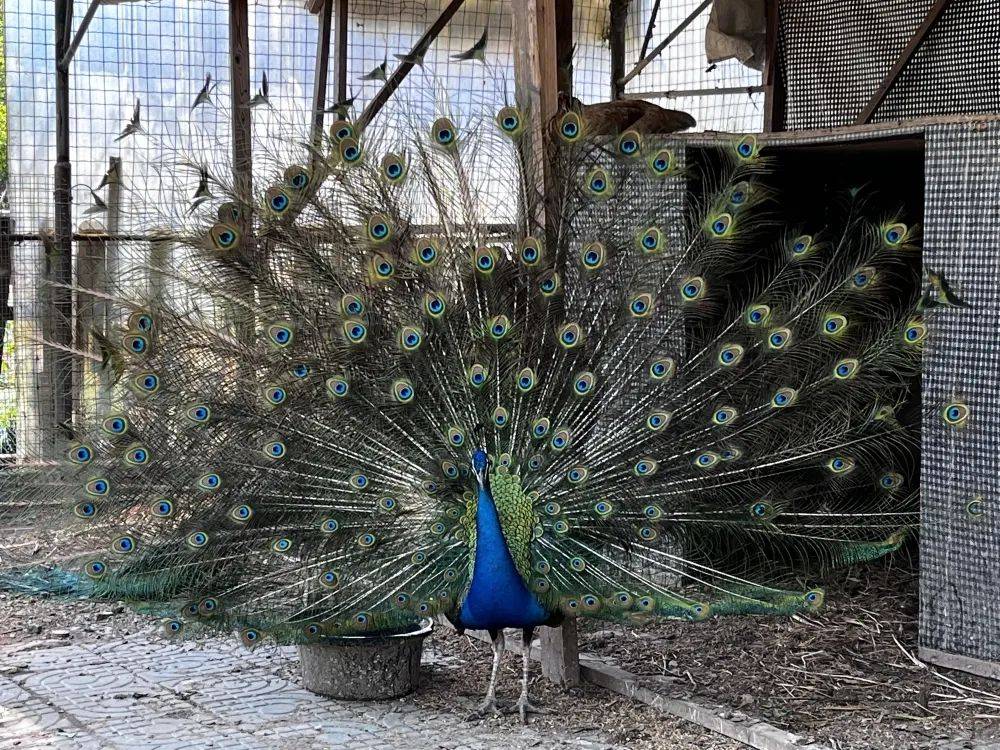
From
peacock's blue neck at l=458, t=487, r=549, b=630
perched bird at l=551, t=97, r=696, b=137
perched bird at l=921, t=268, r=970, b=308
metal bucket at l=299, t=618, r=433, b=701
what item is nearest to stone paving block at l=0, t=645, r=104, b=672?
metal bucket at l=299, t=618, r=433, b=701

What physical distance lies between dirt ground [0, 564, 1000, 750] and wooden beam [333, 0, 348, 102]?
A: 12.3ft

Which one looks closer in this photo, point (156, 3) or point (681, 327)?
point (681, 327)

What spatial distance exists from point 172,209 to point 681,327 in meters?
2.50

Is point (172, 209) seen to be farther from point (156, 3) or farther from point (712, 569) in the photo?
point (156, 3)

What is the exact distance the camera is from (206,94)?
837 centimetres

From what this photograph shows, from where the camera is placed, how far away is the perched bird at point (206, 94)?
821 centimetres

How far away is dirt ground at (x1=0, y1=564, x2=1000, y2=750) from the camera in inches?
201

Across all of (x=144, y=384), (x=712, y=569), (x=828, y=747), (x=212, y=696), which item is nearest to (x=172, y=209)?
(x=144, y=384)

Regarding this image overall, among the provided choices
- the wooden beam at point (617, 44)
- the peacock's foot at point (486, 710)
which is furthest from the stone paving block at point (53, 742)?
the wooden beam at point (617, 44)

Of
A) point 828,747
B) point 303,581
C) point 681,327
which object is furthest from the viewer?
point 681,327

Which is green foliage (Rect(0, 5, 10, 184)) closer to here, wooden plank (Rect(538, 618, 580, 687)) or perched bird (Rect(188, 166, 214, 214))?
perched bird (Rect(188, 166, 214, 214))

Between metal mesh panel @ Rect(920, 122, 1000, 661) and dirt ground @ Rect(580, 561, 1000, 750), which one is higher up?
metal mesh panel @ Rect(920, 122, 1000, 661)

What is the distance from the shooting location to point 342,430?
5.31 m

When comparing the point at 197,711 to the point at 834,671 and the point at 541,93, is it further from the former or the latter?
the point at 541,93
